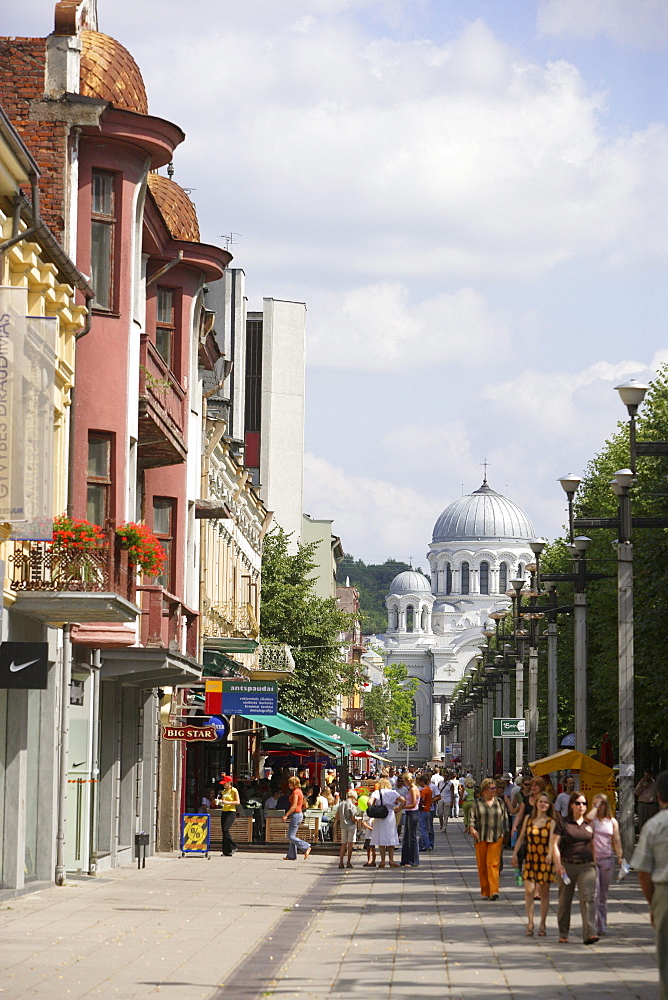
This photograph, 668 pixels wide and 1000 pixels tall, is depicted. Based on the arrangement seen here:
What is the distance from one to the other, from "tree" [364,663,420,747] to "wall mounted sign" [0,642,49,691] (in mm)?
116743

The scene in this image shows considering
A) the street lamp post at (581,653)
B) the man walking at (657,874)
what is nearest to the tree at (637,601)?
the street lamp post at (581,653)

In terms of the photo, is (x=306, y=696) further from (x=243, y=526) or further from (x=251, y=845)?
(x=251, y=845)

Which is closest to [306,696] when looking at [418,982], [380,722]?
[418,982]

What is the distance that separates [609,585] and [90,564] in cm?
2806

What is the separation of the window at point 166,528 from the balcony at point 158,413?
95 cm

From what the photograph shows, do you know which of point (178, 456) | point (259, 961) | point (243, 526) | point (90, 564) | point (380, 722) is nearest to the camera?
point (259, 961)

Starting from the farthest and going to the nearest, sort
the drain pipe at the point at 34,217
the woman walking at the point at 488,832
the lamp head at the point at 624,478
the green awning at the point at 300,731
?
1. the green awning at the point at 300,731
2. the lamp head at the point at 624,478
3. the woman walking at the point at 488,832
4. the drain pipe at the point at 34,217

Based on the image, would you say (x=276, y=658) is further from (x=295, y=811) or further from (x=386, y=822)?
(x=295, y=811)

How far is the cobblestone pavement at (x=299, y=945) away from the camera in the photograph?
13055 millimetres

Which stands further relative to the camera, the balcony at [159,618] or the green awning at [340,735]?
the green awning at [340,735]

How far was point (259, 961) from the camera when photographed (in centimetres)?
1477

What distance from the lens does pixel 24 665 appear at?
60.4 feet

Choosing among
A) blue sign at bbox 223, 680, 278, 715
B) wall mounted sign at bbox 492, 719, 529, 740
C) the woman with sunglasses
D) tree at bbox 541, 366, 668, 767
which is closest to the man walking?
the woman with sunglasses

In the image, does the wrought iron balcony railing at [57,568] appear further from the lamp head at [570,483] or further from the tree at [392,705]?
the tree at [392,705]
